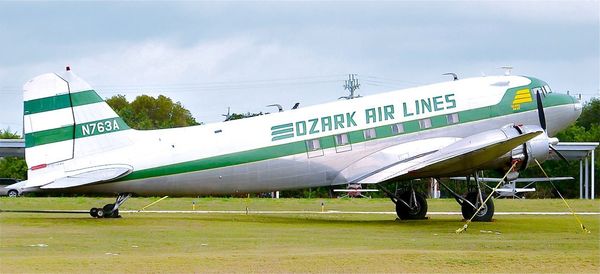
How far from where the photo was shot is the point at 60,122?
32.2 m

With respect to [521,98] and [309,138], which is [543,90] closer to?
[521,98]

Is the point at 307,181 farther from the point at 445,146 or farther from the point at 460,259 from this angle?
the point at 460,259

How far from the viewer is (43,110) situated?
32.0m

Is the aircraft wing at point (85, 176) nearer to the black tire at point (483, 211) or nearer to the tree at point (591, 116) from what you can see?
the black tire at point (483, 211)

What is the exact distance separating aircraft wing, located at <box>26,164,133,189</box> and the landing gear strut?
10.1 meters

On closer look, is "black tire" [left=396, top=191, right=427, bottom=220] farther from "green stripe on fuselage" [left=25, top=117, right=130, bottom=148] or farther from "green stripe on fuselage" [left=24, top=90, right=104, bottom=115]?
"green stripe on fuselage" [left=24, top=90, right=104, bottom=115]

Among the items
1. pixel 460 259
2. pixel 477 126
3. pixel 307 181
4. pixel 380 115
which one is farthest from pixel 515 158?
pixel 460 259

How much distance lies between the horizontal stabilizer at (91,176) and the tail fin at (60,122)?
0.59 metres

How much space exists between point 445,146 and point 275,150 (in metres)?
5.74

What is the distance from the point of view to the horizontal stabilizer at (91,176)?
31344mm

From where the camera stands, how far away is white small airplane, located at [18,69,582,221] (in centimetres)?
3212

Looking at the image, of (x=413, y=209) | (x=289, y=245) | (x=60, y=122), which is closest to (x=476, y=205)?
(x=413, y=209)

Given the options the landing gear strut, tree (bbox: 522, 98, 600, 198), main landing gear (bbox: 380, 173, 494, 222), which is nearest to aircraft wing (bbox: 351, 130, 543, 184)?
main landing gear (bbox: 380, 173, 494, 222)

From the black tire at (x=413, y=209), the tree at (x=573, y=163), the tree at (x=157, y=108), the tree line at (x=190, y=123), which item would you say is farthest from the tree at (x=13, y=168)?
the black tire at (x=413, y=209)
